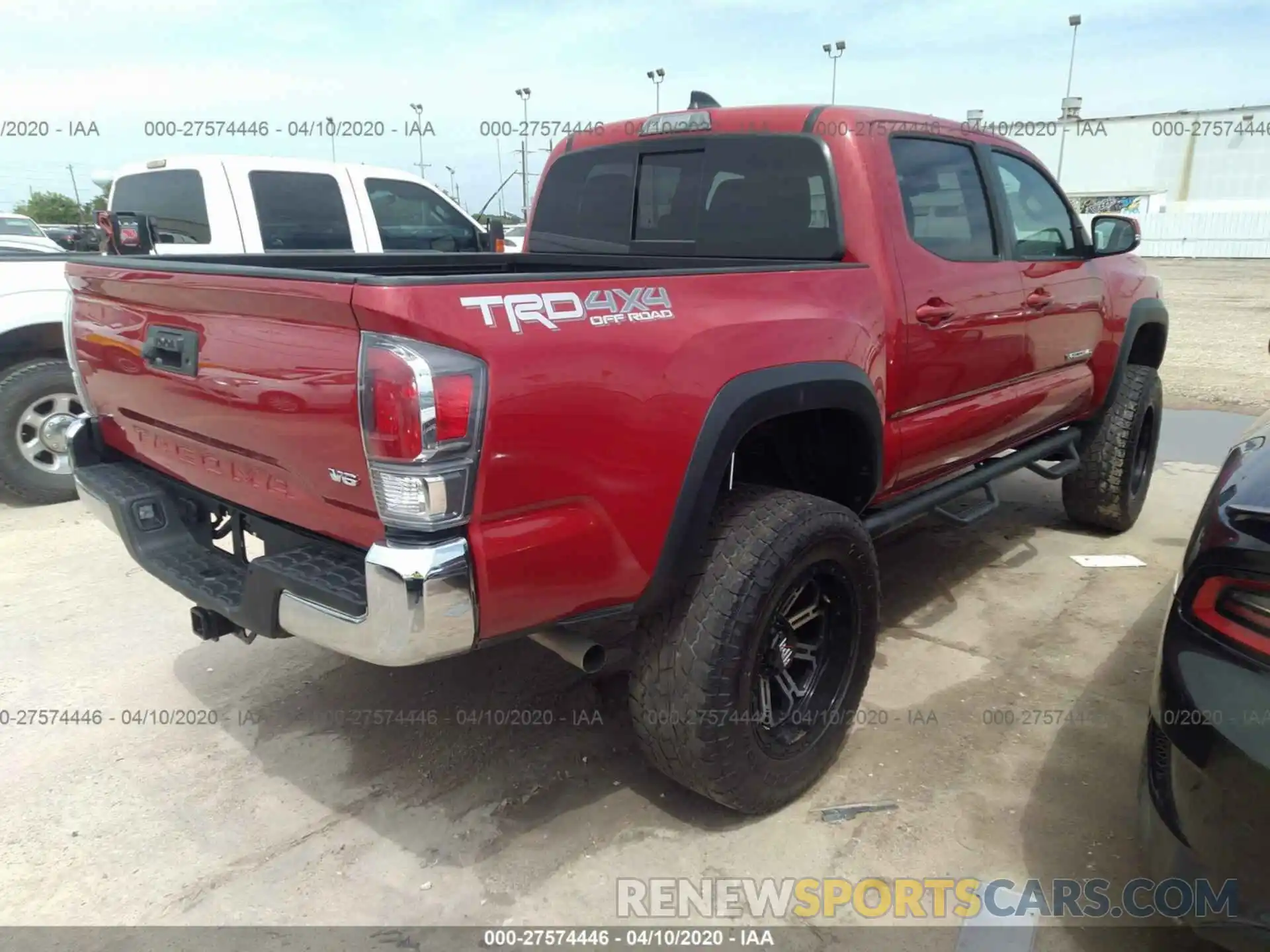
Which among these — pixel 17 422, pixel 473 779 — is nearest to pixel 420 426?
pixel 473 779

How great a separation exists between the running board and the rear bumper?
1683mm

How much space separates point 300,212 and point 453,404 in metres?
5.70

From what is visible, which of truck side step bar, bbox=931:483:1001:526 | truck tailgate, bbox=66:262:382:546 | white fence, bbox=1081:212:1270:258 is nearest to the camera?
truck tailgate, bbox=66:262:382:546

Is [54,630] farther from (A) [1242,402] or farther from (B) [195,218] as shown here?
(A) [1242,402]

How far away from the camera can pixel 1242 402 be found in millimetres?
8461

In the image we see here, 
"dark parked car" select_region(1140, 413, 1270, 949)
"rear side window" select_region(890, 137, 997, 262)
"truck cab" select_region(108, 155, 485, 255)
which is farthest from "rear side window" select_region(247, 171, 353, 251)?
"dark parked car" select_region(1140, 413, 1270, 949)

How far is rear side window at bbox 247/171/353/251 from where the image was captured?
6.56m

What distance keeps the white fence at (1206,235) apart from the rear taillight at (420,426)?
46033 mm

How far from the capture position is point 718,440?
2.28 m

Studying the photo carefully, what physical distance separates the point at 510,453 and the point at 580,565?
362 mm

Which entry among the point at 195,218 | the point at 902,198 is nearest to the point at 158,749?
the point at 902,198

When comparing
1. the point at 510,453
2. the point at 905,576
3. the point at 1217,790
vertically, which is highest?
the point at 510,453

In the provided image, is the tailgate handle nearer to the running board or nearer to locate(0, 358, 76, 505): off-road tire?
the running board

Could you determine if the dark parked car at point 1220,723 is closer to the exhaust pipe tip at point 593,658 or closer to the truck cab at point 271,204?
the exhaust pipe tip at point 593,658
